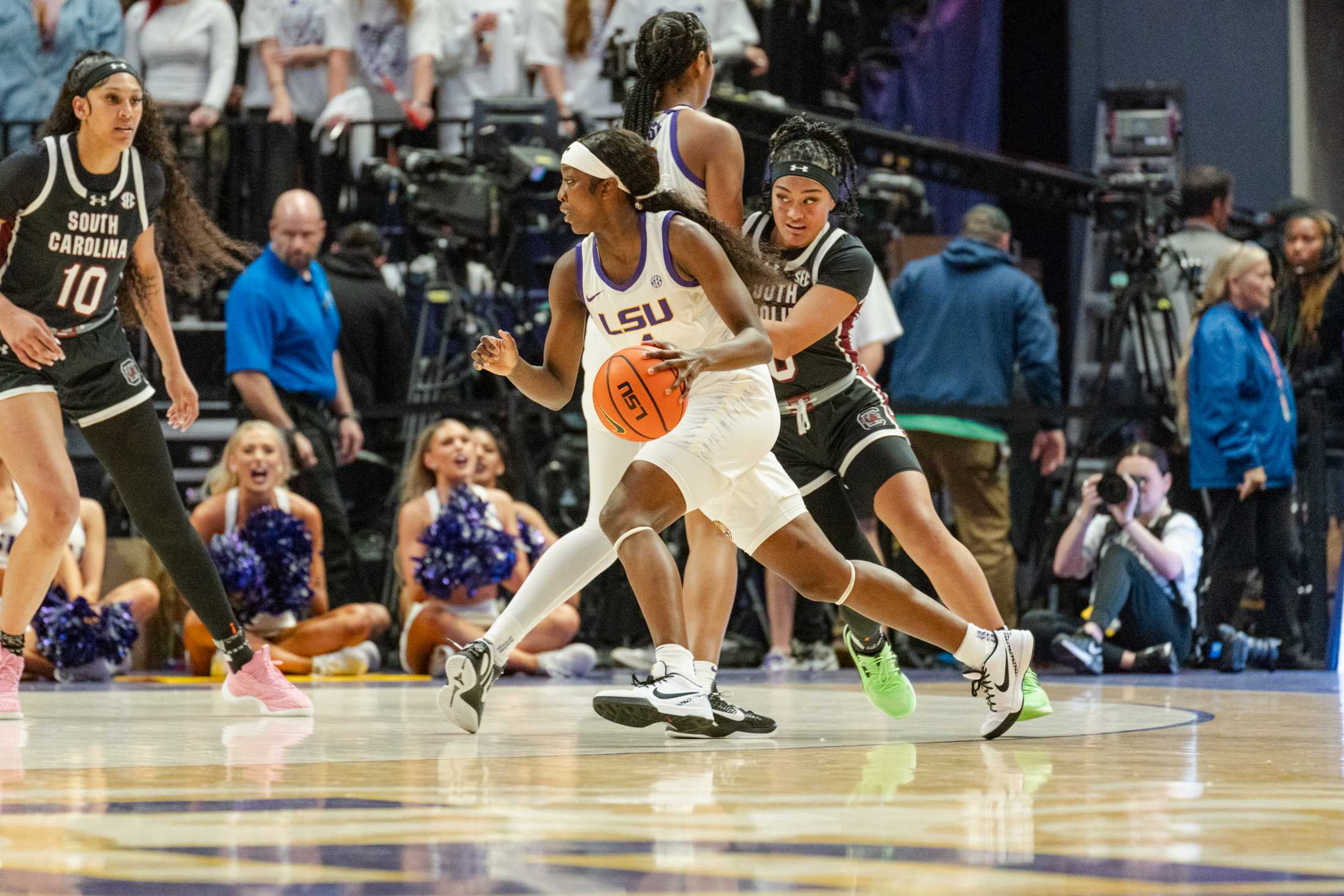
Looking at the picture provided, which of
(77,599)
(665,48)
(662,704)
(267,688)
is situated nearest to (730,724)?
(662,704)

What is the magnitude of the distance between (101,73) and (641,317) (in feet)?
5.81

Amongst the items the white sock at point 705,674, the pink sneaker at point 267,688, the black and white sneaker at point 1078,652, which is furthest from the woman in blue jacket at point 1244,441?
the pink sneaker at point 267,688

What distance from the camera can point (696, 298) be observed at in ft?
13.7

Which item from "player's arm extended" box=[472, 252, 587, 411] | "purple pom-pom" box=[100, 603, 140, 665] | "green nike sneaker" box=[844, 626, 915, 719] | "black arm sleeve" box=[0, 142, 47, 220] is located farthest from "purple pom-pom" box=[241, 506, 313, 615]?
"green nike sneaker" box=[844, 626, 915, 719]

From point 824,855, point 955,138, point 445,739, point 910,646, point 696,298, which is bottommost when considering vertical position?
point 910,646

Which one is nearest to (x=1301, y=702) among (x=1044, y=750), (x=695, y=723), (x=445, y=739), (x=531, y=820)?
(x=1044, y=750)

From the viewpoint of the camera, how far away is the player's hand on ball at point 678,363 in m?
3.84

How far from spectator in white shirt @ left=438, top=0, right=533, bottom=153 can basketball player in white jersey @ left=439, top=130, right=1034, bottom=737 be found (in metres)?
4.90

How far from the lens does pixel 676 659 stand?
405cm

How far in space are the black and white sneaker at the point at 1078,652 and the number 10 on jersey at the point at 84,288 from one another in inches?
161

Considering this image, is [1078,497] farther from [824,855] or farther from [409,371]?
[824,855]

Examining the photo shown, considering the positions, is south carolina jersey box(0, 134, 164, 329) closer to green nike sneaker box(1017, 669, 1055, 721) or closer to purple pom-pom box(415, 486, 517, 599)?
purple pom-pom box(415, 486, 517, 599)

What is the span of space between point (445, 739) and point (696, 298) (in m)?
1.13

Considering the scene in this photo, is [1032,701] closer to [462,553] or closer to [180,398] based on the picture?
[180,398]
